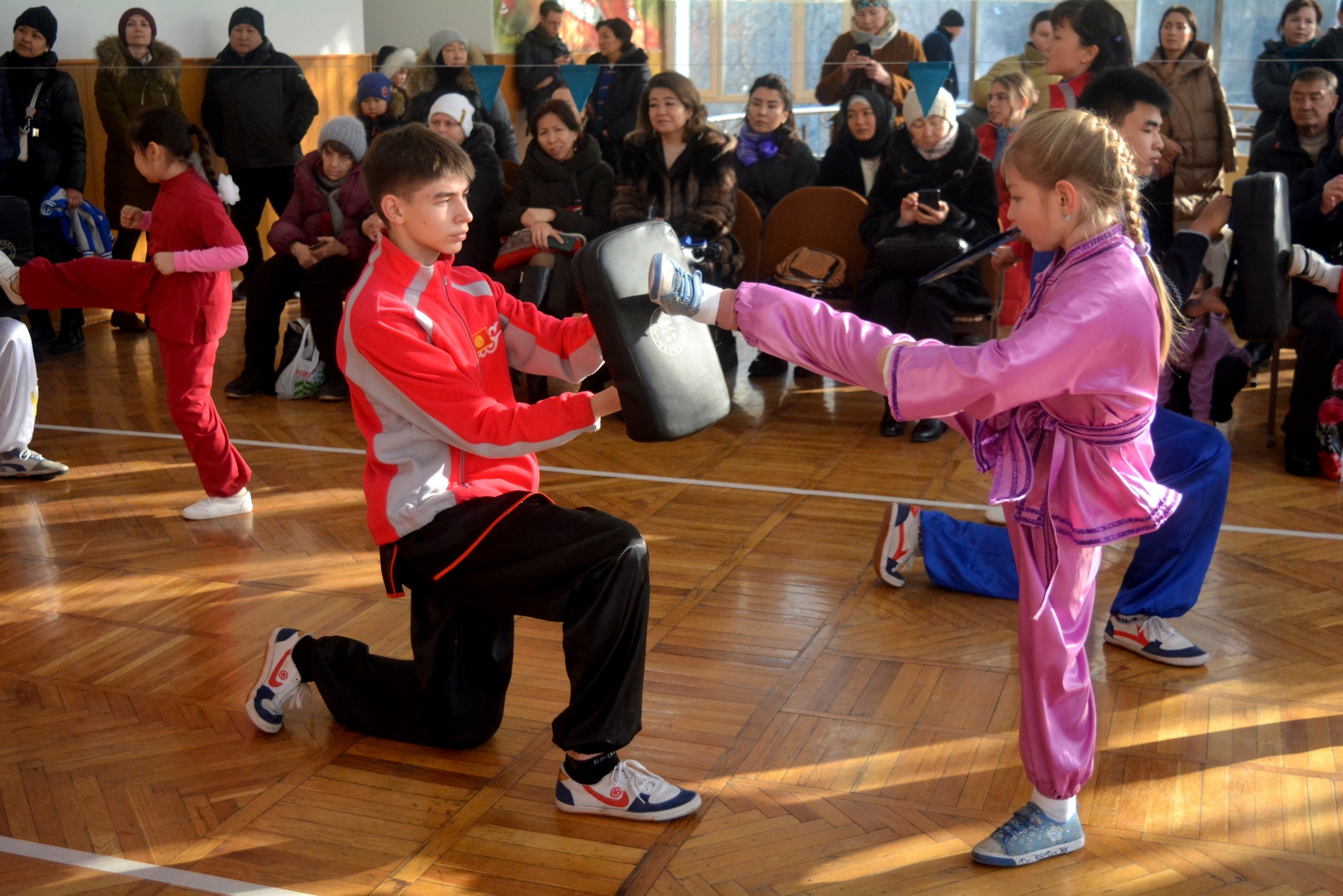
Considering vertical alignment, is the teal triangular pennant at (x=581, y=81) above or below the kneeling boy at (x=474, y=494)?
above

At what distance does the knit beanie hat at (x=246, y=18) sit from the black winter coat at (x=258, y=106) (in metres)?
0.12

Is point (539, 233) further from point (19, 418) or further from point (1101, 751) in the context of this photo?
point (1101, 751)

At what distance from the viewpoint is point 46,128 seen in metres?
7.30

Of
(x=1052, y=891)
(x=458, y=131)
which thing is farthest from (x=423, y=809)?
(x=458, y=131)

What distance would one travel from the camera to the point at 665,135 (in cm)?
630

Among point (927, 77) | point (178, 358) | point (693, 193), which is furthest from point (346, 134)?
point (927, 77)

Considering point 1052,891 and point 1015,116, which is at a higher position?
point 1015,116

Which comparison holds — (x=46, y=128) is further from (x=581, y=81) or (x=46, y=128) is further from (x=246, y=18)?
(x=581, y=81)

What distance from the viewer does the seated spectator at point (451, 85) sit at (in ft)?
23.1

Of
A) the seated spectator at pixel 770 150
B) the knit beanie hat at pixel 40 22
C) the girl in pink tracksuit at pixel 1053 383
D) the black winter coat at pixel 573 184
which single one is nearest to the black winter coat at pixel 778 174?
the seated spectator at pixel 770 150

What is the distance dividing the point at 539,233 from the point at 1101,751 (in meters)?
4.01

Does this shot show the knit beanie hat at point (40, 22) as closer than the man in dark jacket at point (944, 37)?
No

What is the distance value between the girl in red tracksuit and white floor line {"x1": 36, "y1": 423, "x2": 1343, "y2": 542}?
3.11 ft

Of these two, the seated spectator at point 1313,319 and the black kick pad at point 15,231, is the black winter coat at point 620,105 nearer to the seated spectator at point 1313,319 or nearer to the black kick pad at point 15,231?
the black kick pad at point 15,231
